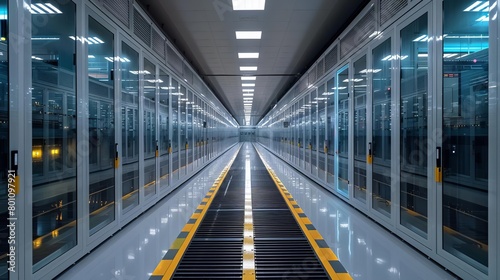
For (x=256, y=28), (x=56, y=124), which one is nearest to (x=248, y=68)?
(x=256, y=28)

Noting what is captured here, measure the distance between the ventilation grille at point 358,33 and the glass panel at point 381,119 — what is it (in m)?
0.43

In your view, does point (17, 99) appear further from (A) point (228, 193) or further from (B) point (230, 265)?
(A) point (228, 193)

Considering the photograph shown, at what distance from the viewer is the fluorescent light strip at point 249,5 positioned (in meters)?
5.63

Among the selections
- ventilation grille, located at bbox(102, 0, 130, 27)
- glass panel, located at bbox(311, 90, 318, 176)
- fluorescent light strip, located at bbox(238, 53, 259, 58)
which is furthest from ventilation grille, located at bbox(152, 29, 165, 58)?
glass panel, located at bbox(311, 90, 318, 176)

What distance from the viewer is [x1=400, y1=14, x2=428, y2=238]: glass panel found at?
12.2ft

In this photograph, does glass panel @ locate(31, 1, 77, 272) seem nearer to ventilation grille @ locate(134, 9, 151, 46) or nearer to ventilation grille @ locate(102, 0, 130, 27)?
ventilation grille @ locate(102, 0, 130, 27)

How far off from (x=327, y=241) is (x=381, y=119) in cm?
227

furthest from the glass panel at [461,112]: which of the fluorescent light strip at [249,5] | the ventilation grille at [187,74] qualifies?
the ventilation grille at [187,74]

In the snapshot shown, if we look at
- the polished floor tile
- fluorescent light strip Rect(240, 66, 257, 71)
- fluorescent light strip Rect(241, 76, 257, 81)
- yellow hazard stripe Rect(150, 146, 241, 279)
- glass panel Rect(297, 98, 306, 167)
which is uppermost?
fluorescent light strip Rect(241, 76, 257, 81)

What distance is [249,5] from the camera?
5766 mm

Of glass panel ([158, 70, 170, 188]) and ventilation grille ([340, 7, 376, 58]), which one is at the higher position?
ventilation grille ([340, 7, 376, 58])

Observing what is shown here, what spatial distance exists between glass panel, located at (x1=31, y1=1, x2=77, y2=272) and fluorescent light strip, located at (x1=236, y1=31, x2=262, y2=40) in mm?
4121

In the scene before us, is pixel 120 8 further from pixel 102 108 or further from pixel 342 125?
pixel 342 125

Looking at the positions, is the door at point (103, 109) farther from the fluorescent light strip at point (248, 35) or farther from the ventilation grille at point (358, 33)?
the ventilation grille at point (358, 33)
